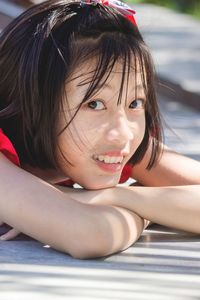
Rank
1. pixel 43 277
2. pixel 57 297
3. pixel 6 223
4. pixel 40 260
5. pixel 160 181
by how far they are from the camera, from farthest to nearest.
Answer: pixel 160 181 → pixel 6 223 → pixel 40 260 → pixel 43 277 → pixel 57 297

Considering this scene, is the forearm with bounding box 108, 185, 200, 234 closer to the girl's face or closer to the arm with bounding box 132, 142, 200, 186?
the girl's face

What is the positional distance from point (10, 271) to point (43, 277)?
14 cm

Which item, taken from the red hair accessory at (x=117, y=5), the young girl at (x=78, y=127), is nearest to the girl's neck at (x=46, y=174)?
the young girl at (x=78, y=127)

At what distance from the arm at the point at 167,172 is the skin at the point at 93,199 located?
1.06 ft

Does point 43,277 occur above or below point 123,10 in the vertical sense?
below

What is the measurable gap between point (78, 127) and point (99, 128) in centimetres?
7

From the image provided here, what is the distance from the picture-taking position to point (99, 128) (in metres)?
4.10

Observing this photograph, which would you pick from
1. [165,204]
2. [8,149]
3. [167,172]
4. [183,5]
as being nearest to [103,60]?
[8,149]

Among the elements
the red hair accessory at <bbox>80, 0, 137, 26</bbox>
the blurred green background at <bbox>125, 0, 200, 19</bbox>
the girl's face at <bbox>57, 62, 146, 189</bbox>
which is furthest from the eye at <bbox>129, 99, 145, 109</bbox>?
the blurred green background at <bbox>125, 0, 200, 19</bbox>

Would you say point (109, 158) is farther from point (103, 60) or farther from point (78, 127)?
point (103, 60)

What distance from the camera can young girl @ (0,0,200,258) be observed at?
4.08m

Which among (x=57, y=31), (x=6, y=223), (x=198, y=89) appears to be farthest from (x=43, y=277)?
(x=198, y=89)

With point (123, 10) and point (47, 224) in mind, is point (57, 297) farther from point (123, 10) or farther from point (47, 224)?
point (123, 10)

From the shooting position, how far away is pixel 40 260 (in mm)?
3992
